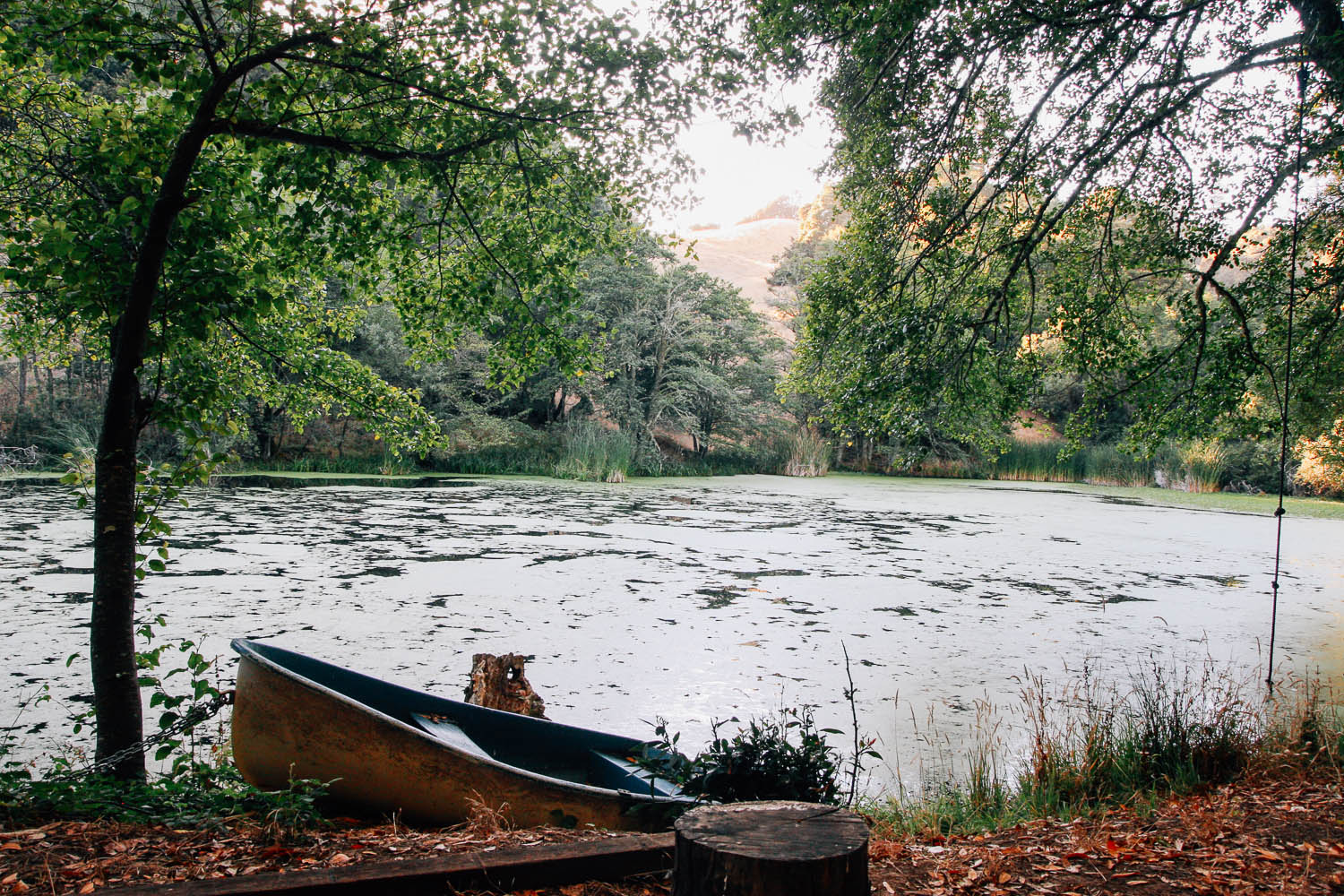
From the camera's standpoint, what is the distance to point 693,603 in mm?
5680

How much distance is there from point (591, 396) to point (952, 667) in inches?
576

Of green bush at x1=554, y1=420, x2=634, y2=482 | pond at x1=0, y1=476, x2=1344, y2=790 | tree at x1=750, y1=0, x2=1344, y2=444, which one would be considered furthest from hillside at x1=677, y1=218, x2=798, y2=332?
tree at x1=750, y1=0, x2=1344, y2=444

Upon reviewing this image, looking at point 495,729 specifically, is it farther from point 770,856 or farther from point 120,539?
point 770,856

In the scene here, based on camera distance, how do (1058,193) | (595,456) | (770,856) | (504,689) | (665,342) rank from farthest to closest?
1. (665,342)
2. (595,456)
3. (1058,193)
4. (504,689)
5. (770,856)

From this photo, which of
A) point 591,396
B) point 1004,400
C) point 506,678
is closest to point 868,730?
point 506,678

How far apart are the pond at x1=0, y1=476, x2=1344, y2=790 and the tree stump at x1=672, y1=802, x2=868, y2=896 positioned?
66.3 inches

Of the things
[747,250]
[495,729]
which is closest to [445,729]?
[495,729]

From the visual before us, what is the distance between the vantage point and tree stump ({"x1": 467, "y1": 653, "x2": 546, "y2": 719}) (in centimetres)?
333

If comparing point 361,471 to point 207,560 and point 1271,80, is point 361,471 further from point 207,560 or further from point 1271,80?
point 1271,80

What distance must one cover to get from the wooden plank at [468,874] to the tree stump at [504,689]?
1.38m

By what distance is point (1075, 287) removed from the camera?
551 centimetres

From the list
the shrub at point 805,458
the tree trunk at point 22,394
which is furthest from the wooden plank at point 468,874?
the shrub at point 805,458

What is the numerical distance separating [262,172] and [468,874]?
89.3 inches

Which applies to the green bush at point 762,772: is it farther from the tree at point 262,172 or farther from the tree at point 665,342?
the tree at point 665,342
